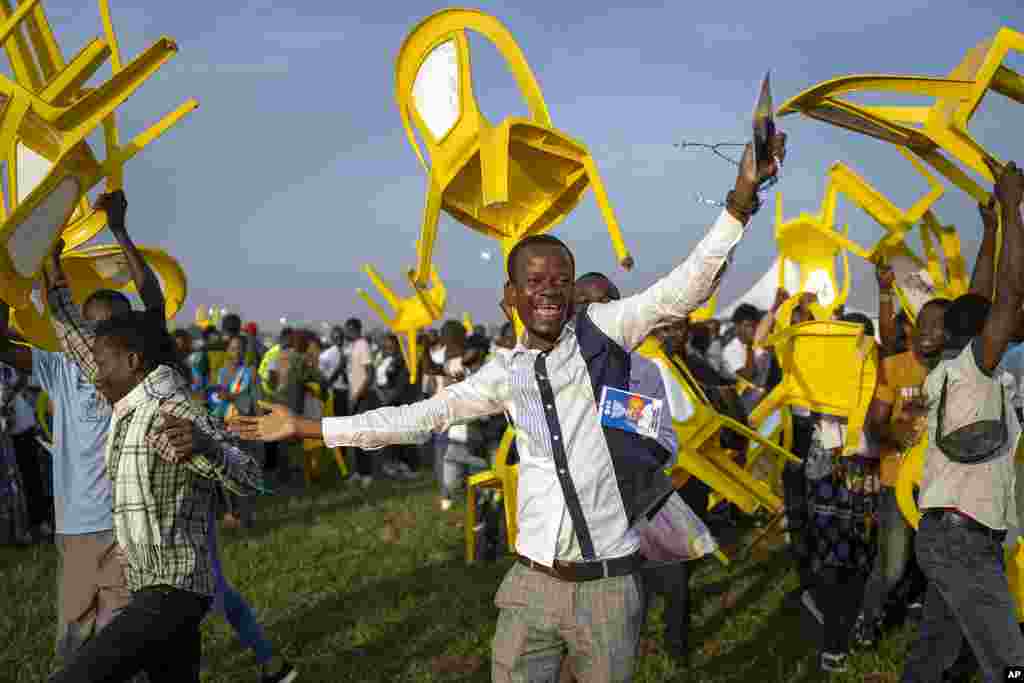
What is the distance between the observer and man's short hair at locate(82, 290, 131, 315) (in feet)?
13.3

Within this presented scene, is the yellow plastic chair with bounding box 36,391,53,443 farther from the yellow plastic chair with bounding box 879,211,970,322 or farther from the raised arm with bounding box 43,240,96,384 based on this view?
the yellow plastic chair with bounding box 879,211,970,322

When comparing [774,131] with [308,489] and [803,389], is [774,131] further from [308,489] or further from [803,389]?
[308,489]

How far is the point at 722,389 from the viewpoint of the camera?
625 cm

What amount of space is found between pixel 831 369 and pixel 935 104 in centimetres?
246

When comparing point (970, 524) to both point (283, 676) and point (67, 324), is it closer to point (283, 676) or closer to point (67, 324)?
point (283, 676)

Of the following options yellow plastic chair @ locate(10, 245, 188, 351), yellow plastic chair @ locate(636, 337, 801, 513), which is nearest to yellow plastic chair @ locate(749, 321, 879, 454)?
yellow plastic chair @ locate(636, 337, 801, 513)

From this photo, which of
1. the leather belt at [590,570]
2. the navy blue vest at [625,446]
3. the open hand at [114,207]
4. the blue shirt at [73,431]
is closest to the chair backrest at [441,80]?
the navy blue vest at [625,446]

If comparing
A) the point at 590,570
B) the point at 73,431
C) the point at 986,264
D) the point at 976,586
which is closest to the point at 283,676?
the point at 73,431

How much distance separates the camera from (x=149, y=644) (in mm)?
3082

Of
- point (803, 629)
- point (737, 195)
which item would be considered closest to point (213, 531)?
point (737, 195)

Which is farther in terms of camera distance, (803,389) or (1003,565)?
(803,389)

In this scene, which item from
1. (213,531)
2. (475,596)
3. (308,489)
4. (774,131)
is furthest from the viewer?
(308,489)

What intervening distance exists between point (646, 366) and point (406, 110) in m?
1.40

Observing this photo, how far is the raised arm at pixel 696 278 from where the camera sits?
2.38 meters
